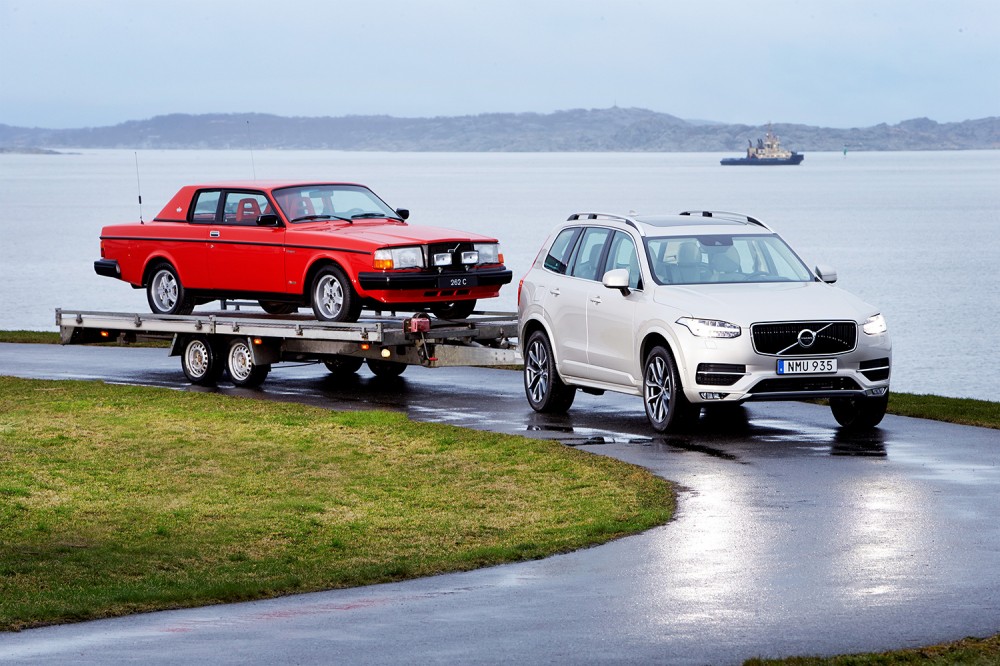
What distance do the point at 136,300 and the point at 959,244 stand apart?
4977 cm

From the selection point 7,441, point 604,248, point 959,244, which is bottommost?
point 959,244

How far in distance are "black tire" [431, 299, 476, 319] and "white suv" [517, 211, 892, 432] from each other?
2.06m

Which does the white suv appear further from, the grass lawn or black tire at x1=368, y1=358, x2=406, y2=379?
black tire at x1=368, y1=358, x2=406, y2=379

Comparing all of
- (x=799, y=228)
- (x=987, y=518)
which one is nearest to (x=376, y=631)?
(x=987, y=518)

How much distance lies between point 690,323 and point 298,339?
5.72 m

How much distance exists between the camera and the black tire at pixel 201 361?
798 inches

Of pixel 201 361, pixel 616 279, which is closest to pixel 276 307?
pixel 201 361

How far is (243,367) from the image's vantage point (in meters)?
20.2

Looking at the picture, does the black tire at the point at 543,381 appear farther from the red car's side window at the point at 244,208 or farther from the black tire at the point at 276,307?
the black tire at the point at 276,307

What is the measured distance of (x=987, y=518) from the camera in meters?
11.1

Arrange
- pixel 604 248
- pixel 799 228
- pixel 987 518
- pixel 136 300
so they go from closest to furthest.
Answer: pixel 987 518 < pixel 604 248 < pixel 136 300 < pixel 799 228

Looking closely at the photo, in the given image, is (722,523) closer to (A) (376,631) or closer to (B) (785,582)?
(B) (785,582)

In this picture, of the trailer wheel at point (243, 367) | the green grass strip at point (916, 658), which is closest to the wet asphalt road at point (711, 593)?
the green grass strip at point (916, 658)

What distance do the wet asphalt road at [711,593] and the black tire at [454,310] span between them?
5.59 m
